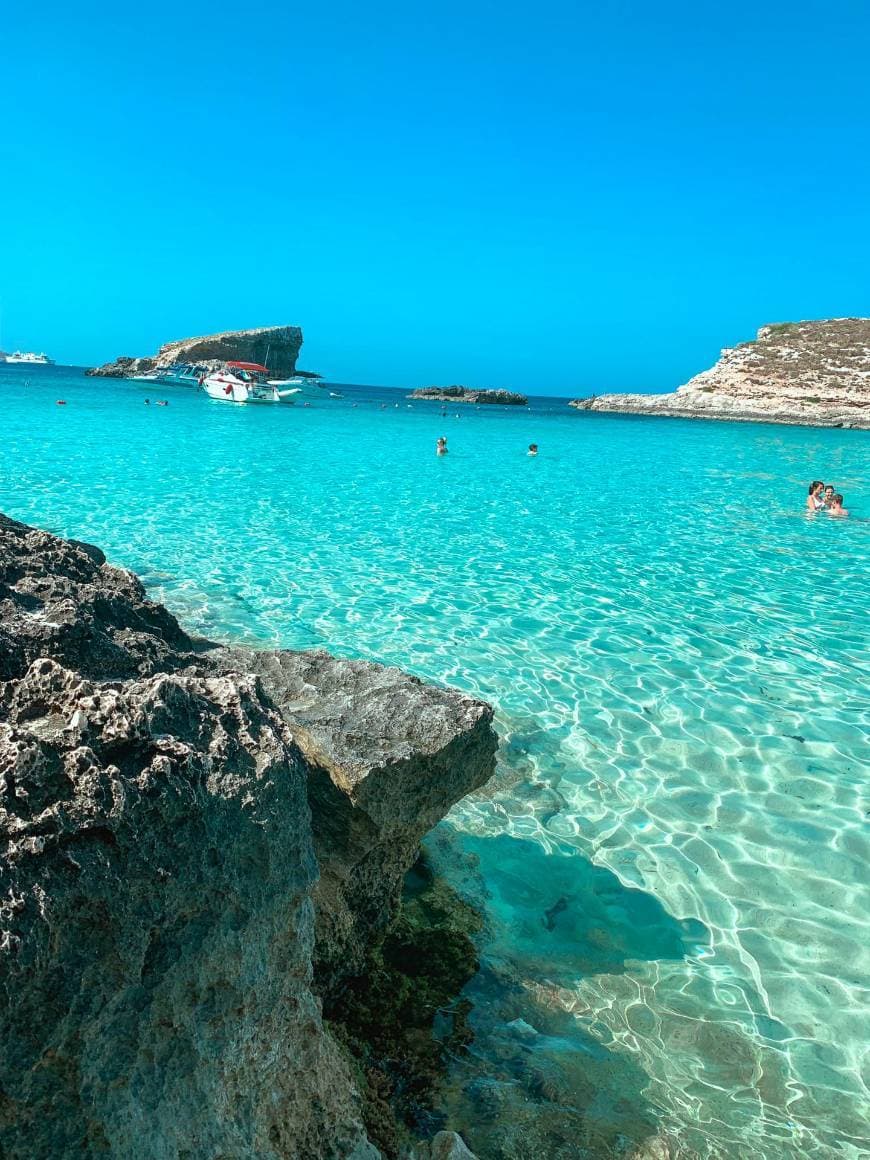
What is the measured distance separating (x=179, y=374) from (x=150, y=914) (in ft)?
289

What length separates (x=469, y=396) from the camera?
105312mm

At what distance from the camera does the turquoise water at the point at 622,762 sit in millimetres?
3020

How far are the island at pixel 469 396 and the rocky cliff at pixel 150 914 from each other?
331 feet

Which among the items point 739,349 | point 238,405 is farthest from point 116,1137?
point 739,349

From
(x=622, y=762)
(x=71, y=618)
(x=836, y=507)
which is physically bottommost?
(x=622, y=762)

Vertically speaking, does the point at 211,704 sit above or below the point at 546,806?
above

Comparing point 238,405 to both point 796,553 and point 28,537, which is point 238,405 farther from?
point 28,537

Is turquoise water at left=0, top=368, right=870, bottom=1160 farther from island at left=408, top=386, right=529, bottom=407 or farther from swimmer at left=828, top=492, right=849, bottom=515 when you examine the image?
island at left=408, top=386, right=529, bottom=407

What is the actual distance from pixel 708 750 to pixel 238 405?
179ft

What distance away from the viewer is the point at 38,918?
1.47m

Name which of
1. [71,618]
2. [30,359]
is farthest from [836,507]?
[30,359]

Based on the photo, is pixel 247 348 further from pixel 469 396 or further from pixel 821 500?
pixel 821 500

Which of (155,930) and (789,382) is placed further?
(789,382)

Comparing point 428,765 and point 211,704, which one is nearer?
point 211,704
